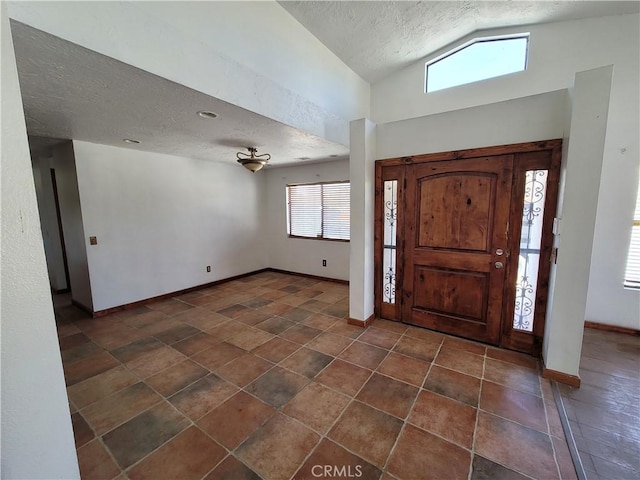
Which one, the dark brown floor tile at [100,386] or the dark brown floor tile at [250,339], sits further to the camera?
the dark brown floor tile at [250,339]

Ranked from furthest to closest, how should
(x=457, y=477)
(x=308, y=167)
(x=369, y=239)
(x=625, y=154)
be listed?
1. (x=308, y=167)
2. (x=369, y=239)
3. (x=625, y=154)
4. (x=457, y=477)

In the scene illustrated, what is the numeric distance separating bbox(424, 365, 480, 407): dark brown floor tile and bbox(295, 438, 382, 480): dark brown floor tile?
2.99ft

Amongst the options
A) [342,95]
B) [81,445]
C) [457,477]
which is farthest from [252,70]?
[457,477]

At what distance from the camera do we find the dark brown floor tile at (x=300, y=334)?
2988mm

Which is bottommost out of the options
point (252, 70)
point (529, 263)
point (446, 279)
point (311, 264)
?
point (311, 264)

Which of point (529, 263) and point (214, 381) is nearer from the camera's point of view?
point (214, 381)

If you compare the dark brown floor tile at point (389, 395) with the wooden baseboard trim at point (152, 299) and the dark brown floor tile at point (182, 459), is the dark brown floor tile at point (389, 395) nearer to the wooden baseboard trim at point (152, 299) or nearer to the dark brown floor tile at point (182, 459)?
the dark brown floor tile at point (182, 459)

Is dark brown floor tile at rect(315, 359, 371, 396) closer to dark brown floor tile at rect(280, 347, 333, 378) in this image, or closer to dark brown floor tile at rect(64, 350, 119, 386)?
dark brown floor tile at rect(280, 347, 333, 378)

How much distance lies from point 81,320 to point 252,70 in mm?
3965

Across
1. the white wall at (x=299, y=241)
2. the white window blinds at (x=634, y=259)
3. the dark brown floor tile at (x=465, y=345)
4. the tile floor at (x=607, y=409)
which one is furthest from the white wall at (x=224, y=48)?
the white window blinds at (x=634, y=259)

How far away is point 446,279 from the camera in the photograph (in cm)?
298

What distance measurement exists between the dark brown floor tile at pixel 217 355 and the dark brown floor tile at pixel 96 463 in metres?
0.91

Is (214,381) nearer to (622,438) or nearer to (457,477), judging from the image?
(457,477)

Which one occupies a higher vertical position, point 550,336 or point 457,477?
point 550,336
